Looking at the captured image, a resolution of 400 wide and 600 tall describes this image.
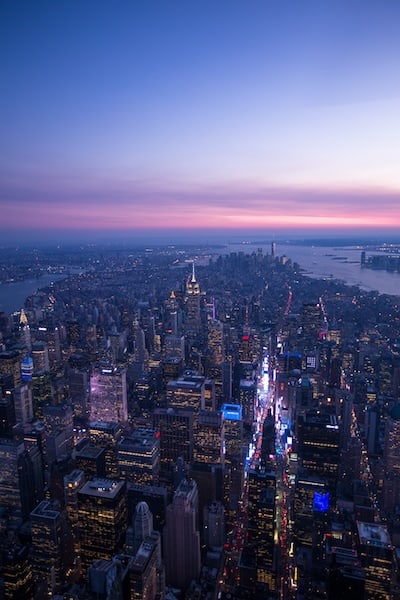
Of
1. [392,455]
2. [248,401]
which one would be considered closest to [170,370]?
[248,401]

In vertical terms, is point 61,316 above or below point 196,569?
above

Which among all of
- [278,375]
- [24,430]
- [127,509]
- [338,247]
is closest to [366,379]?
[278,375]

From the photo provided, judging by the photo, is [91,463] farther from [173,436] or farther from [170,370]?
[170,370]

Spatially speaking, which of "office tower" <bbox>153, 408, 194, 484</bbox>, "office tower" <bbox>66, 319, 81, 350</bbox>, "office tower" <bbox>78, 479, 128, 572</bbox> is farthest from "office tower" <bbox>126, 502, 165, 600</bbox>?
"office tower" <bbox>66, 319, 81, 350</bbox>

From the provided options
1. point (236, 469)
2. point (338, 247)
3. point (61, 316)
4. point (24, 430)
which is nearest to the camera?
point (236, 469)

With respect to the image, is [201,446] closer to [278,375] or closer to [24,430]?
[24,430]

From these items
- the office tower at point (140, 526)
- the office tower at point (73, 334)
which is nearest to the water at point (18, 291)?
the office tower at point (73, 334)
